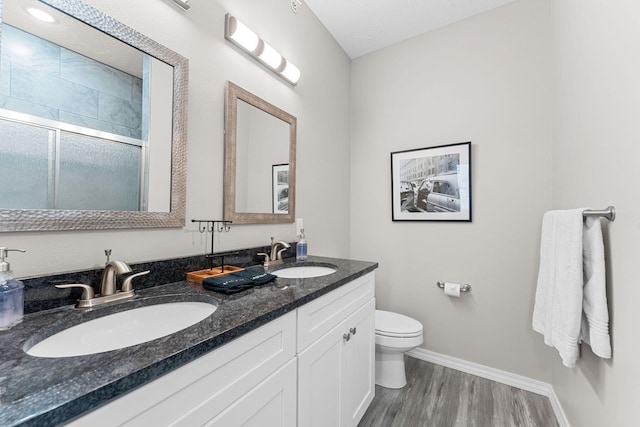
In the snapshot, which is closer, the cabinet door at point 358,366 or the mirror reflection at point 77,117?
the mirror reflection at point 77,117

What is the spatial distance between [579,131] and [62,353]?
2077 millimetres

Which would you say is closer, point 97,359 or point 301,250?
point 97,359

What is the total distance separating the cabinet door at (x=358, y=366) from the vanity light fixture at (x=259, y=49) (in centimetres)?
151

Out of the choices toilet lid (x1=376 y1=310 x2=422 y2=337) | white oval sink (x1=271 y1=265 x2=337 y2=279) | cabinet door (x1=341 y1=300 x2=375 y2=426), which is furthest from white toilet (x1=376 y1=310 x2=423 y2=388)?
white oval sink (x1=271 y1=265 x2=337 y2=279)

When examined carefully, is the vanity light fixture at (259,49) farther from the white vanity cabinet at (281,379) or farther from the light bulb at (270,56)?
the white vanity cabinet at (281,379)

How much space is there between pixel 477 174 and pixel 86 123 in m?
2.25

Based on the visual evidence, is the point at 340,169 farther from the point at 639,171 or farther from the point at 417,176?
the point at 639,171

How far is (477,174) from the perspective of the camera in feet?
6.67

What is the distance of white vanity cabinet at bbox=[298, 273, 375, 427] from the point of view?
1018 mm

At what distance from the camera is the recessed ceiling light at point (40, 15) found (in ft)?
2.71

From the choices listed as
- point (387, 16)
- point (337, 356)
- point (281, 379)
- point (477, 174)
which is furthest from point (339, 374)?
point (387, 16)

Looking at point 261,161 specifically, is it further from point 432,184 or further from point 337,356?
point 432,184

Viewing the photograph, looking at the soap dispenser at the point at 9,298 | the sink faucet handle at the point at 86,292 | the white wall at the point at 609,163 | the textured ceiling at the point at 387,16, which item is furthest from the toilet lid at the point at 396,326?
the textured ceiling at the point at 387,16

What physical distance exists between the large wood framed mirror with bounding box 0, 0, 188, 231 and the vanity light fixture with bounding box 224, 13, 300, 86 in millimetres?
385
